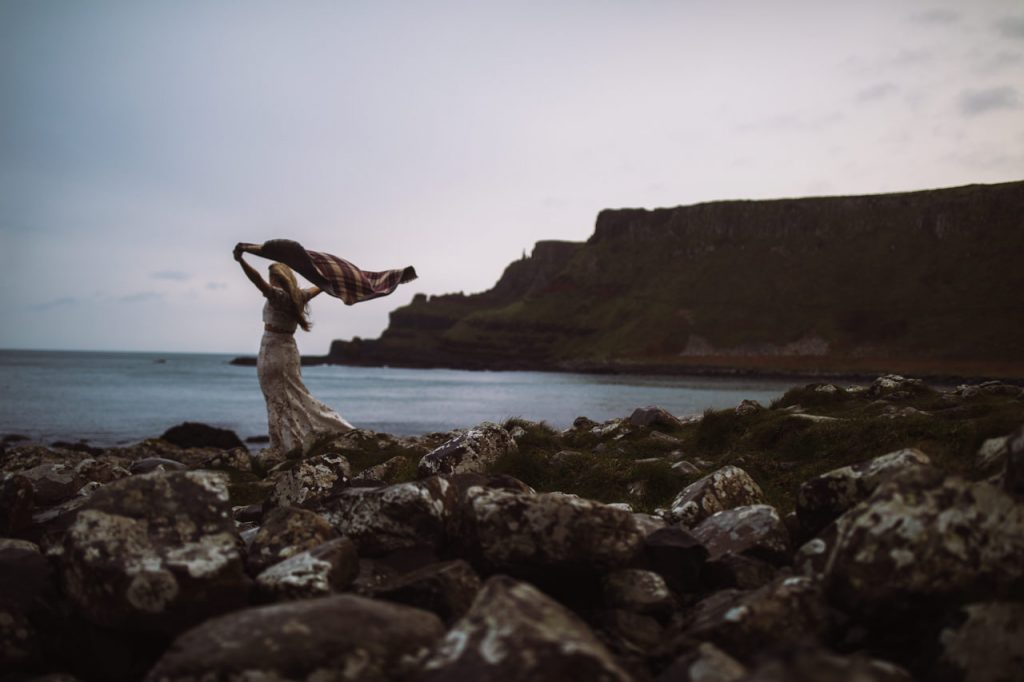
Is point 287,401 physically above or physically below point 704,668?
above

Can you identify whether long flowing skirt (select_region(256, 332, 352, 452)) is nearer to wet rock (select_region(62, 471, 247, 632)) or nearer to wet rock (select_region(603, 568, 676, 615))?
wet rock (select_region(62, 471, 247, 632))

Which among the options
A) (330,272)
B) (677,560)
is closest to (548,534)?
(677,560)

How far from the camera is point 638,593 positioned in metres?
4.58

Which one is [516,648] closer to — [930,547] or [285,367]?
[930,547]

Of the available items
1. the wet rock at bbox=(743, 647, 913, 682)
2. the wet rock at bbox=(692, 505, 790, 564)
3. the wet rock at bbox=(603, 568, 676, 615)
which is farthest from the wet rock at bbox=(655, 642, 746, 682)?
the wet rock at bbox=(692, 505, 790, 564)

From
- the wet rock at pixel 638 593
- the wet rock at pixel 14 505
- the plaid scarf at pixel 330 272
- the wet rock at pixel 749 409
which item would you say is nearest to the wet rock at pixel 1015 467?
the wet rock at pixel 638 593

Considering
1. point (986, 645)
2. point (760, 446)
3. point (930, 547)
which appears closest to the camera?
point (986, 645)

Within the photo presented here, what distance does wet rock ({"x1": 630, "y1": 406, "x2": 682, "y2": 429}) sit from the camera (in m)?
15.5

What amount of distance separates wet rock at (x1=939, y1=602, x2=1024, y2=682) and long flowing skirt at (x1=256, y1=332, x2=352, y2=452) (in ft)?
43.4

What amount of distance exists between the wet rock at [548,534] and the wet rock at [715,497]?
2.10 meters

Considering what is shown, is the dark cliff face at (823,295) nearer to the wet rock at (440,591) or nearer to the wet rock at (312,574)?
the wet rock at (440,591)

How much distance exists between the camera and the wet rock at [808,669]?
2598 mm

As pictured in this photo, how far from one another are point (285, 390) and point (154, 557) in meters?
11.1

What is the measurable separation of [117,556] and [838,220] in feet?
640
